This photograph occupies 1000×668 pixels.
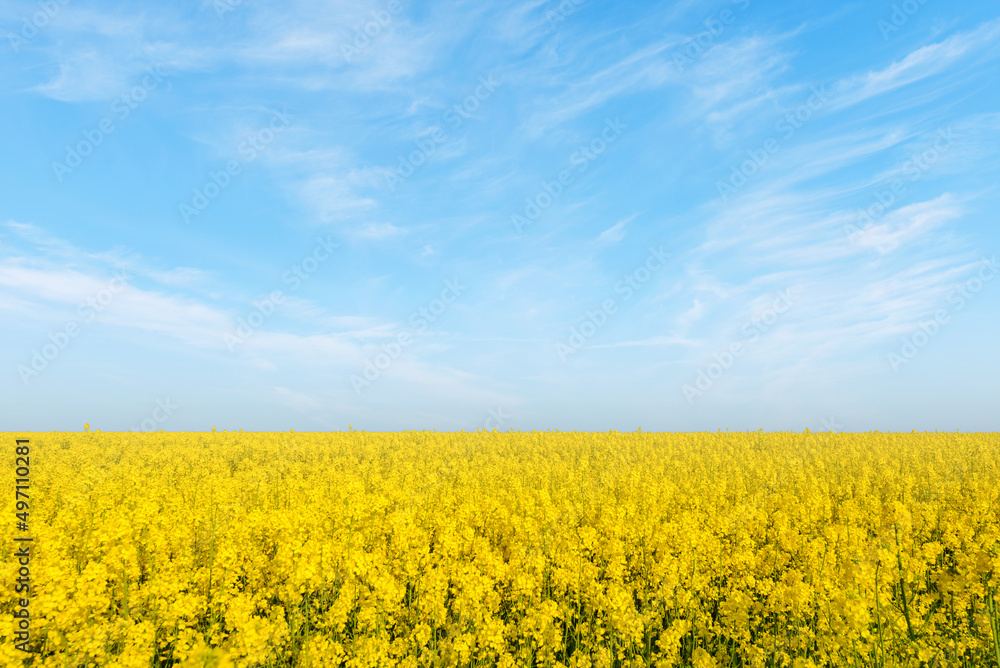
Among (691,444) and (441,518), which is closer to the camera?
(441,518)

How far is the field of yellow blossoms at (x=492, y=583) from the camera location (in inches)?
217

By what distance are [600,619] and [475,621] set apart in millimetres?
1703

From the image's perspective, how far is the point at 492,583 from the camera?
241 inches

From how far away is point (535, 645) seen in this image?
225 inches

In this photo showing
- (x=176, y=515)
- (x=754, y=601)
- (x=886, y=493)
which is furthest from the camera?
(x=886, y=493)

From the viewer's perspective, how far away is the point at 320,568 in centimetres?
651

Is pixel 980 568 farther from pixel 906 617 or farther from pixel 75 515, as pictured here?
pixel 75 515

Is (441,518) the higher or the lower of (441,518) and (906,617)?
the higher

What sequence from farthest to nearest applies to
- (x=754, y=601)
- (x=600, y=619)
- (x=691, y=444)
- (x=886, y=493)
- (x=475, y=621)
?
(x=691, y=444)
(x=886, y=493)
(x=754, y=601)
(x=600, y=619)
(x=475, y=621)

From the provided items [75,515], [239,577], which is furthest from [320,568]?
[75,515]

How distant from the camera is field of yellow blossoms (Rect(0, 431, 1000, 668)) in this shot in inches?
217

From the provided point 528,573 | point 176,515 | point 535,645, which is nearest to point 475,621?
point 535,645

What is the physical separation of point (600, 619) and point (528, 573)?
3.50 feet

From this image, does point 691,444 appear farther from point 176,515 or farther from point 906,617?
point 176,515
